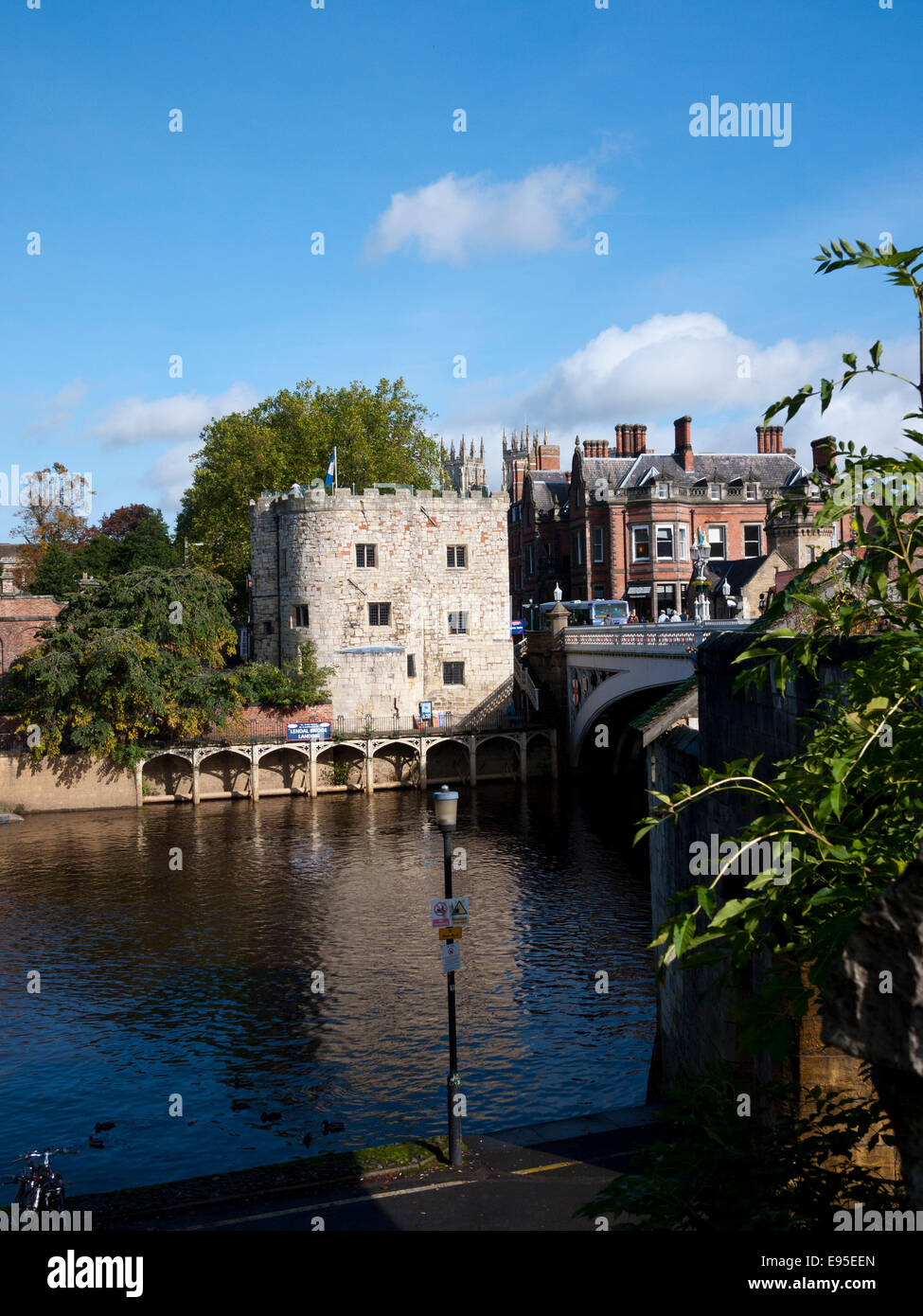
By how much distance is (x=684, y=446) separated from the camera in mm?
65750

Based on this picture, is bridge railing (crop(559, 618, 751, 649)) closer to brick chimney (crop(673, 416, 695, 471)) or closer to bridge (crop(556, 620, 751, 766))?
bridge (crop(556, 620, 751, 766))

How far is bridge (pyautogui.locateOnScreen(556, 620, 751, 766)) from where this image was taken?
35.2 meters

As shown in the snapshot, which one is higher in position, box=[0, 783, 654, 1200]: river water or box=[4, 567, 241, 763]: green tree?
box=[4, 567, 241, 763]: green tree

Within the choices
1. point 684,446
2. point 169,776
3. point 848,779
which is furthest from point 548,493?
point 848,779

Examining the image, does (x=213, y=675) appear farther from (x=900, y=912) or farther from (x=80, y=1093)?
(x=900, y=912)

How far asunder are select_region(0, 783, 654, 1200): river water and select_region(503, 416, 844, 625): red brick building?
2531 cm

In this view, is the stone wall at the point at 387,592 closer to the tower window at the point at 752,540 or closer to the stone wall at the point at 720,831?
the tower window at the point at 752,540

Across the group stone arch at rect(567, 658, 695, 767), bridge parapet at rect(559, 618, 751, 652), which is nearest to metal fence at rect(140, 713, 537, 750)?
stone arch at rect(567, 658, 695, 767)

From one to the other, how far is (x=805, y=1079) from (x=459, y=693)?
45539mm

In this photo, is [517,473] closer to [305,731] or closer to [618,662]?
[305,731]

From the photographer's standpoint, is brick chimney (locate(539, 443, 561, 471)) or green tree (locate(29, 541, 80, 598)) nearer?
green tree (locate(29, 541, 80, 598))

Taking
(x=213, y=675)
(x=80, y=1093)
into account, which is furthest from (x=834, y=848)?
(x=213, y=675)

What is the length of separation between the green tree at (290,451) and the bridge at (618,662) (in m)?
19.5
